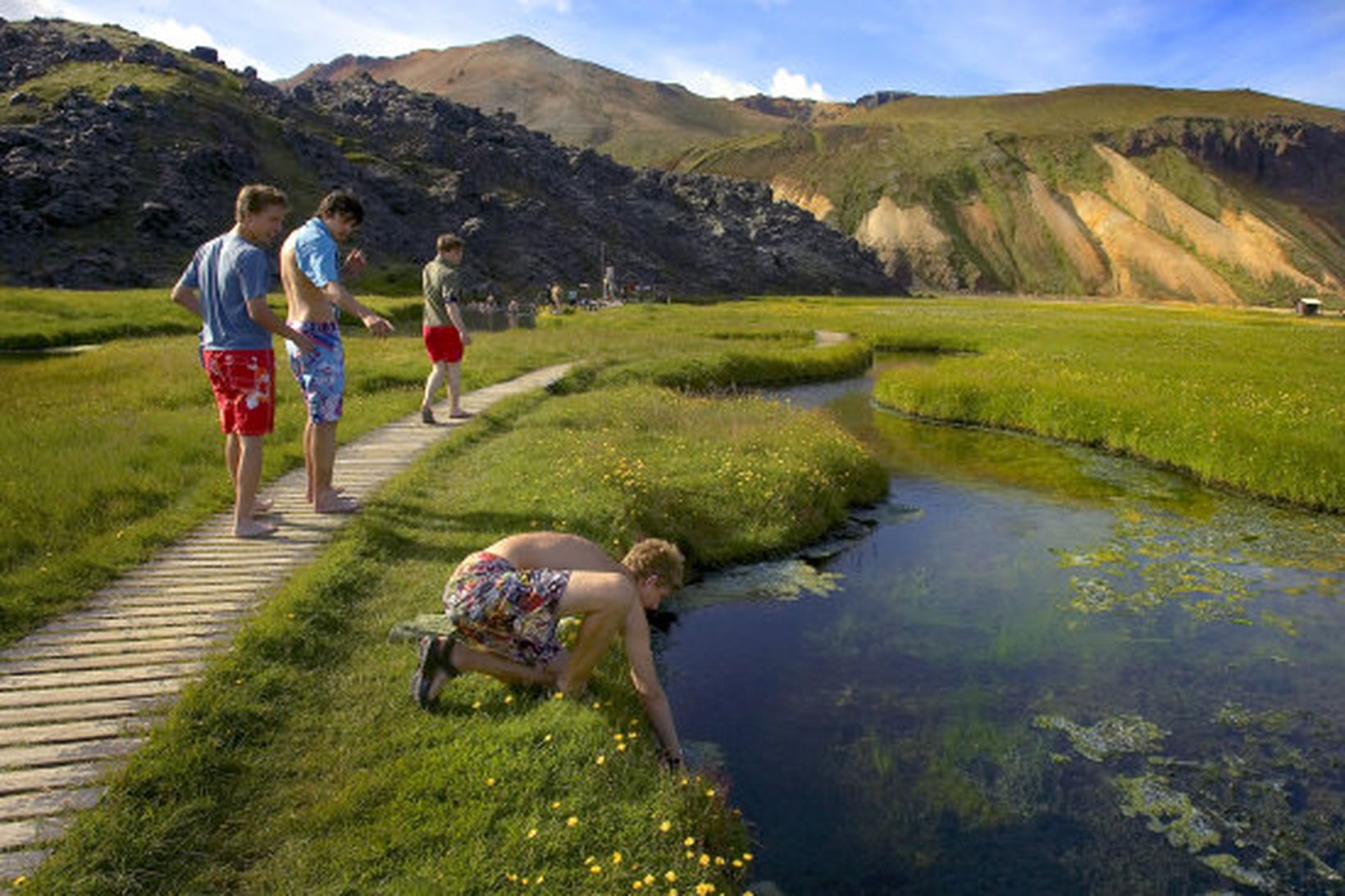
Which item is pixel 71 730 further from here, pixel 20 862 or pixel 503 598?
pixel 503 598

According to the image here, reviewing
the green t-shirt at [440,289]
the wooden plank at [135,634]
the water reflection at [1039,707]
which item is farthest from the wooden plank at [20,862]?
the green t-shirt at [440,289]

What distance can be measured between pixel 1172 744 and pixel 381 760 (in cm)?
790

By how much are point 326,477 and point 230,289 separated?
273 centimetres

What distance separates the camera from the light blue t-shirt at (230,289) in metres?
8.83

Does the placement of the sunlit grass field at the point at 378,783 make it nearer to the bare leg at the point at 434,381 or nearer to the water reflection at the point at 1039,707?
the water reflection at the point at 1039,707

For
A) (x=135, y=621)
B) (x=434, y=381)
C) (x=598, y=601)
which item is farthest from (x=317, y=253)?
(x=434, y=381)

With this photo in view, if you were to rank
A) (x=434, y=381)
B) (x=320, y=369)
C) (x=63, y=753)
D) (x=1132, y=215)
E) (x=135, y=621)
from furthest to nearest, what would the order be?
(x=1132, y=215) → (x=434, y=381) → (x=320, y=369) → (x=135, y=621) → (x=63, y=753)

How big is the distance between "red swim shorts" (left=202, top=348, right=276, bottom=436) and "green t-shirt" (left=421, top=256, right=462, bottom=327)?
20.5 feet

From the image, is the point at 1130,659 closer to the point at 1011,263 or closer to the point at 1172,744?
the point at 1172,744

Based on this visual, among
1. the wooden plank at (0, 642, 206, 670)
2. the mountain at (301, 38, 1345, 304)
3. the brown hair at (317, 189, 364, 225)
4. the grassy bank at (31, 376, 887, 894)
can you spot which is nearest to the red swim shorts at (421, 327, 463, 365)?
the brown hair at (317, 189, 364, 225)

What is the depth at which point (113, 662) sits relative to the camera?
6.73m

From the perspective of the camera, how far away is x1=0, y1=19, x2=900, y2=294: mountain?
8044 centimetres

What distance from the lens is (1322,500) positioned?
18.0 meters

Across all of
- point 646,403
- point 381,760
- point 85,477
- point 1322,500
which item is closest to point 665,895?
point 381,760
